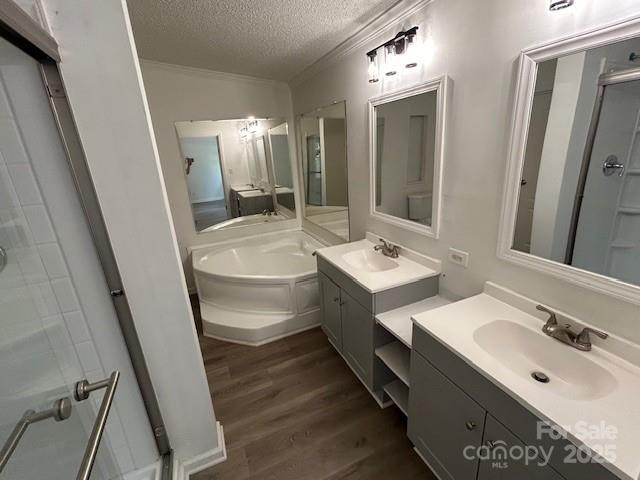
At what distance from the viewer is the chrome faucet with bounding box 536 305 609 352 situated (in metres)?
1.05

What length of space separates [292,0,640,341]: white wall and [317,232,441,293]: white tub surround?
93mm

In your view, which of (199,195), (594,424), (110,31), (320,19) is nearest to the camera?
(594,424)

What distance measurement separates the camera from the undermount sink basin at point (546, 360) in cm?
99

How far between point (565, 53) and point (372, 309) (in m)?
1.37

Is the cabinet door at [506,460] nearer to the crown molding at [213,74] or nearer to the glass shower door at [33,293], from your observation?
the glass shower door at [33,293]

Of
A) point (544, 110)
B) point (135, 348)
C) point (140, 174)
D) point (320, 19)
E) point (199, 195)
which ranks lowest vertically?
point (135, 348)

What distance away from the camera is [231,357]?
2.30 metres

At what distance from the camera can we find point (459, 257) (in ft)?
5.18


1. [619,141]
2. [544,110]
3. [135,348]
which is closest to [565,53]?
[544,110]

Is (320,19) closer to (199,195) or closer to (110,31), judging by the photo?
(110,31)

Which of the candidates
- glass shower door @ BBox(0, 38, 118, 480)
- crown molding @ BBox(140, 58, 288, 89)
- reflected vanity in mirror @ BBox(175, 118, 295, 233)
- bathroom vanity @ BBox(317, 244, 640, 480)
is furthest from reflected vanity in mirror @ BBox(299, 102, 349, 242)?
glass shower door @ BBox(0, 38, 118, 480)

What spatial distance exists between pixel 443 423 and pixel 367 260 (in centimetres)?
115

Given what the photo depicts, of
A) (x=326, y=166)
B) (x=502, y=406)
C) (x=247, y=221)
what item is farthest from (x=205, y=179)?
(x=502, y=406)

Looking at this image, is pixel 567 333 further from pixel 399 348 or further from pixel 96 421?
pixel 96 421
